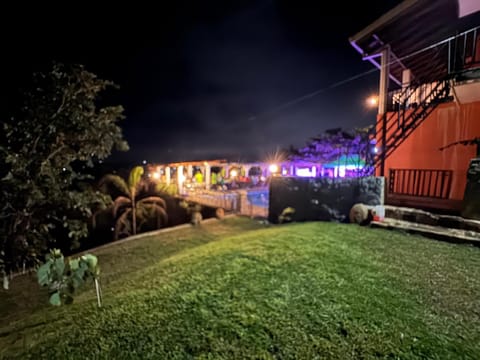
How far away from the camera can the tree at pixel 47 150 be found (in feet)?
15.0

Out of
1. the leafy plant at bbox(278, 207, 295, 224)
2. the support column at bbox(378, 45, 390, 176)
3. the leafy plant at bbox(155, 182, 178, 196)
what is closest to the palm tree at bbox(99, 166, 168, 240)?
the leafy plant at bbox(155, 182, 178, 196)

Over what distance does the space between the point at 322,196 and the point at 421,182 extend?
10.2 ft

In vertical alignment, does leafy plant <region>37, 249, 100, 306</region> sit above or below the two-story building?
below

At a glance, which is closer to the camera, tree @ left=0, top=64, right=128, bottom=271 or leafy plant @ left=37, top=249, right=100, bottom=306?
leafy plant @ left=37, top=249, right=100, bottom=306

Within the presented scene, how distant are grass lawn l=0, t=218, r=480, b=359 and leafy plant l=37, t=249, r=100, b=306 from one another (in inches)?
16.9

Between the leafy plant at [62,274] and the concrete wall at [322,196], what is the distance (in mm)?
6727

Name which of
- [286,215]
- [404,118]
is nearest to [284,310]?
[286,215]

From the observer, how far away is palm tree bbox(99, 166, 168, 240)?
37.6 ft

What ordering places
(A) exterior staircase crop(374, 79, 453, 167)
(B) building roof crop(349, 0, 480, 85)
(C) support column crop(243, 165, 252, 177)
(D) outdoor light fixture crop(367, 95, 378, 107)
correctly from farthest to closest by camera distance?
1. (C) support column crop(243, 165, 252, 177)
2. (D) outdoor light fixture crop(367, 95, 378, 107)
3. (B) building roof crop(349, 0, 480, 85)
4. (A) exterior staircase crop(374, 79, 453, 167)

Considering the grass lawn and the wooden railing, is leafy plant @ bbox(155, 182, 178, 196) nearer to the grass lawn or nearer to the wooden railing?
the grass lawn

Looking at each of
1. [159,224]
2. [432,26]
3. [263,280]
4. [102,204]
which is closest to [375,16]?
[432,26]

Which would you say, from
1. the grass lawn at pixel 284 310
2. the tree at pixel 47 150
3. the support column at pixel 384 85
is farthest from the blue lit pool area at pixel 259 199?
the tree at pixel 47 150

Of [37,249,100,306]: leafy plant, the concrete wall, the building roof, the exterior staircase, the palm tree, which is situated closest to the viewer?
[37,249,100,306]: leafy plant

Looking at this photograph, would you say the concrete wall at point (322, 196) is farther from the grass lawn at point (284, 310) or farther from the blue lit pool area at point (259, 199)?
the blue lit pool area at point (259, 199)
